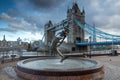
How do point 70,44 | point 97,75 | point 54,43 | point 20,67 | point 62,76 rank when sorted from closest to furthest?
point 62,76, point 97,75, point 20,67, point 54,43, point 70,44

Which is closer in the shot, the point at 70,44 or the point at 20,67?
the point at 20,67

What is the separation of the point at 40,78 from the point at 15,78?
4.95ft

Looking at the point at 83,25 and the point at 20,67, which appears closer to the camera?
the point at 20,67

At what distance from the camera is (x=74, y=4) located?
56.6 metres

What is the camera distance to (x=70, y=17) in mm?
54062

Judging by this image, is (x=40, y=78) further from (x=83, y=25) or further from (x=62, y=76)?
(x=83, y=25)

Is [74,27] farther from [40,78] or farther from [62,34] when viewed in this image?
[40,78]

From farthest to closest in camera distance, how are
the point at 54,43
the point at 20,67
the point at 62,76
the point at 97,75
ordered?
1. the point at 54,43
2. the point at 20,67
3. the point at 97,75
4. the point at 62,76

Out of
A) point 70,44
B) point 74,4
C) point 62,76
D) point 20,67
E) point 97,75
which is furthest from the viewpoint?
point 74,4

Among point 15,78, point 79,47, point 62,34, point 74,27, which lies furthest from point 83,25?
point 15,78

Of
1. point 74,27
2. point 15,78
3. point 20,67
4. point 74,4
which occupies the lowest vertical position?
point 15,78

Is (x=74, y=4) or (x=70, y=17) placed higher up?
(x=74, y=4)

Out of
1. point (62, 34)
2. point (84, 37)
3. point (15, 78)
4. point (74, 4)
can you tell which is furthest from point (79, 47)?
point (15, 78)

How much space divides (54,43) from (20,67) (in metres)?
3.10
